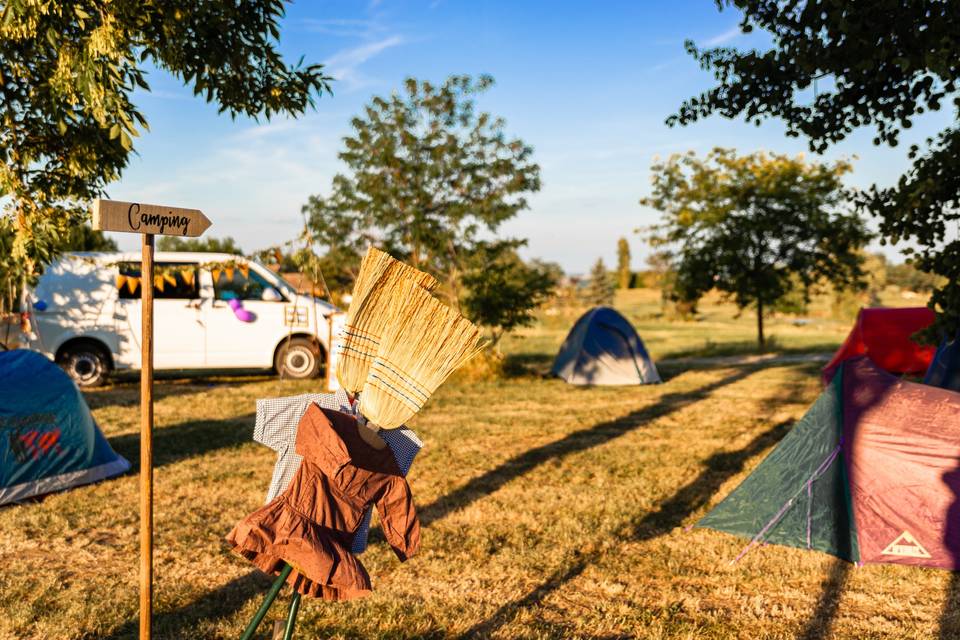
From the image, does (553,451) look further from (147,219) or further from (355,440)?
(147,219)

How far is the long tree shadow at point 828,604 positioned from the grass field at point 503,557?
0.01 metres

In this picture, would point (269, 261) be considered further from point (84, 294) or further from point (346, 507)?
point (346, 507)

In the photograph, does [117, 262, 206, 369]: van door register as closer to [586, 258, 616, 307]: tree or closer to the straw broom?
the straw broom

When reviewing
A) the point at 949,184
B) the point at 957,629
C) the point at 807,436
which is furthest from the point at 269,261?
the point at 957,629

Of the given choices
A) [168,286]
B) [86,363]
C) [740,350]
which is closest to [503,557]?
[168,286]

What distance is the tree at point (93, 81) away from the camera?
593 centimetres

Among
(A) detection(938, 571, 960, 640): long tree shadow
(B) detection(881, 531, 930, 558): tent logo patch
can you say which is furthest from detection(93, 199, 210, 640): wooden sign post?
(B) detection(881, 531, 930, 558): tent logo patch

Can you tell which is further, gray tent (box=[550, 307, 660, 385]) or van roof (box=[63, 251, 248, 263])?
gray tent (box=[550, 307, 660, 385])

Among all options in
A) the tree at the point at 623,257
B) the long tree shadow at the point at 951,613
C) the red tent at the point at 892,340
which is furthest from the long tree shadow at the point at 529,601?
the tree at the point at 623,257

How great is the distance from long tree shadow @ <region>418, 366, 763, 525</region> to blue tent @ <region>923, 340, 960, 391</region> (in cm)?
341

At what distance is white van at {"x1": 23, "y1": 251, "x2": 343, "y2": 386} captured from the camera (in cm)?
1212

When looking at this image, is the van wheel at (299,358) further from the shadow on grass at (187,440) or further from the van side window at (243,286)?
the shadow on grass at (187,440)

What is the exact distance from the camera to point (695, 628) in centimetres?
444

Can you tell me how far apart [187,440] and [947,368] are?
8342mm
